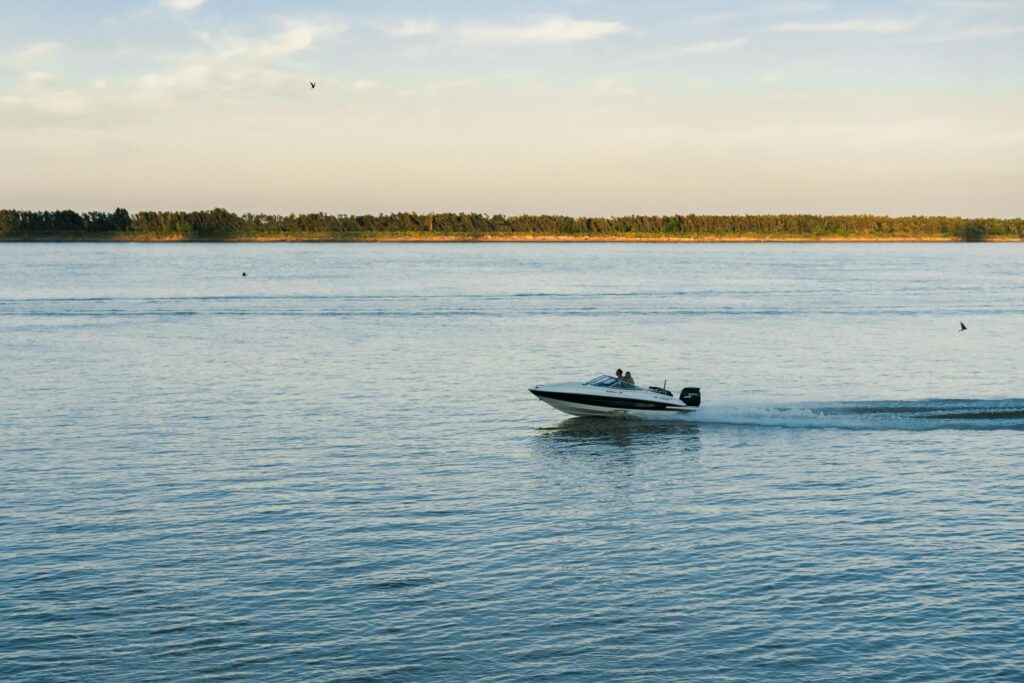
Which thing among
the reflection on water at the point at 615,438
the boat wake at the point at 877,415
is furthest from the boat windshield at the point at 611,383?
the boat wake at the point at 877,415

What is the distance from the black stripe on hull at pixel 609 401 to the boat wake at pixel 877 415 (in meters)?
2.29

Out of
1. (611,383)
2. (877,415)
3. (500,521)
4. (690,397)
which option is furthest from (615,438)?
(500,521)

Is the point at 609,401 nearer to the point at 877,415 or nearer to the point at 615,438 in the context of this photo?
the point at 615,438

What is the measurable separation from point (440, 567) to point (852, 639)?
13259 mm

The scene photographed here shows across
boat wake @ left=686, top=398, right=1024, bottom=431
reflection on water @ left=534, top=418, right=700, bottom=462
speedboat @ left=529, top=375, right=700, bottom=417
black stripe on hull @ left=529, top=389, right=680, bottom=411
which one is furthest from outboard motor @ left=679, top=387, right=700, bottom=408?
reflection on water @ left=534, top=418, right=700, bottom=462

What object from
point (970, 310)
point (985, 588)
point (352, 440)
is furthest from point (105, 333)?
point (970, 310)

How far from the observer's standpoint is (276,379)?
80688mm

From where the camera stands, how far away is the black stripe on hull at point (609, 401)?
64.8 metres

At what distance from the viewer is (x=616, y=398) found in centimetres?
6475

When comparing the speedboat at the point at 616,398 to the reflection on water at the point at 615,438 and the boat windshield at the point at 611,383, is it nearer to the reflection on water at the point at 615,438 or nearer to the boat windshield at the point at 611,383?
the boat windshield at the point at 611,383

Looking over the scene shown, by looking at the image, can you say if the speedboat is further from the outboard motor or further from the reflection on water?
the reflection on water

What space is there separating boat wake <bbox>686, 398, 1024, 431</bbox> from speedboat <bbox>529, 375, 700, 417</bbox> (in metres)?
1.45

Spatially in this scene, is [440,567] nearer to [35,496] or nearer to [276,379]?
[35,496]

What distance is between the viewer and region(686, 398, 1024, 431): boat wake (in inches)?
2502
